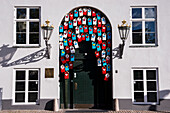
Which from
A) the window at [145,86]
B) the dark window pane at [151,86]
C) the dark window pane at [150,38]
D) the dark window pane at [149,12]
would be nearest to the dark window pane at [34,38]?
the window at [145,86]

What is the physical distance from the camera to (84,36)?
33.6 ft

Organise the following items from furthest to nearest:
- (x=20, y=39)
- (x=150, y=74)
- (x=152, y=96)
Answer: (x=20, y=39) → (x=150, y=74) → (x=152, y=96)

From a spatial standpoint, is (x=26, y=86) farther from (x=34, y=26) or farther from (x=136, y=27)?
(x=136, y=27)

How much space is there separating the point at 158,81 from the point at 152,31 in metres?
2.28

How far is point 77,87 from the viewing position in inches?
403

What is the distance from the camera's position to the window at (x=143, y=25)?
1012 centimetres

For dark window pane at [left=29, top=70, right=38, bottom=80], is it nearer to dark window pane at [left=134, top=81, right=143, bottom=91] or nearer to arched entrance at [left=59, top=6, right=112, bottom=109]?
arched entrance at [left=59, top=6, right=112, bottom=109]

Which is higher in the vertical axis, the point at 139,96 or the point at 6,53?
the point at 6,53

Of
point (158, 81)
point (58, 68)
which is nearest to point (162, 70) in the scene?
point (158, 81)

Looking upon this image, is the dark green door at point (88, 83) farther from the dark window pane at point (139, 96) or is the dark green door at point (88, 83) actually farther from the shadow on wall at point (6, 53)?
the shadow on wall at point (6, 53)

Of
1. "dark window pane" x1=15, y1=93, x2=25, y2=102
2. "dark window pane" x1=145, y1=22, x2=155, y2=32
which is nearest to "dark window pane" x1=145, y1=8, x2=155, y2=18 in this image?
"dark window pane" x1=145, y1=22, x2=155, y2=32

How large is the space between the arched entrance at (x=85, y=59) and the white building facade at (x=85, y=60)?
46 millimetres

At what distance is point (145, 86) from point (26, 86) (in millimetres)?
5282

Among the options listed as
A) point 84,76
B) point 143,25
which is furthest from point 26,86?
point 143,25
